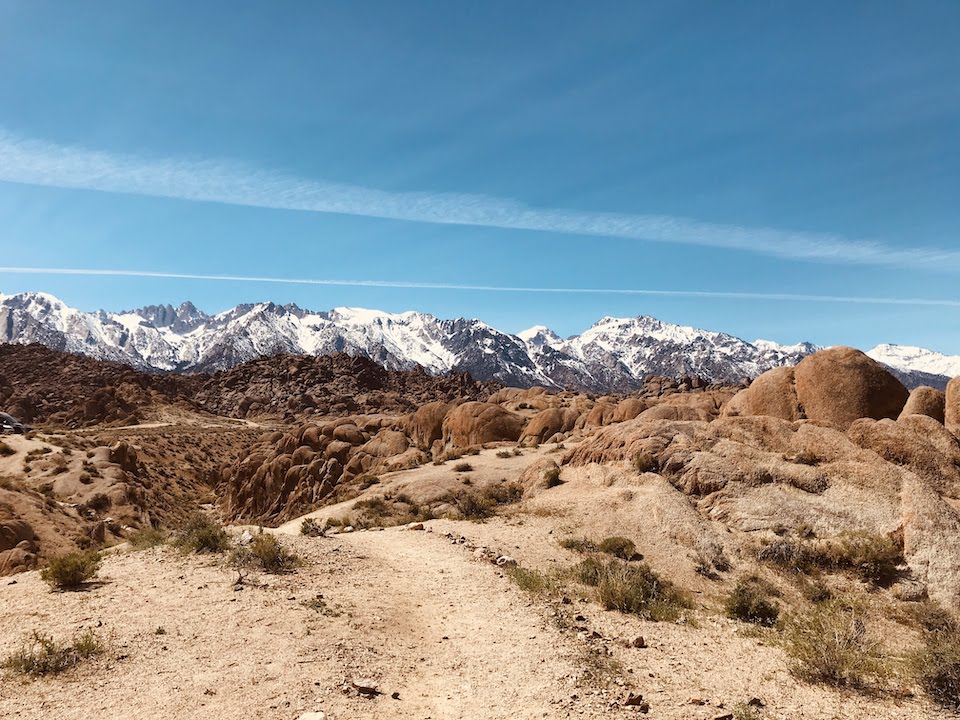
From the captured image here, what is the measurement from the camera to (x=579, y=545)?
16.7 meters

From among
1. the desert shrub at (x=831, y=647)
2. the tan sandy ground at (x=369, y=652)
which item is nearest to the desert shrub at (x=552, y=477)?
the tan sandy ground at (x=369, y=652)

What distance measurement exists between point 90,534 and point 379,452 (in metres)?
18.3

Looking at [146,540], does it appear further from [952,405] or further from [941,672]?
[952,405]

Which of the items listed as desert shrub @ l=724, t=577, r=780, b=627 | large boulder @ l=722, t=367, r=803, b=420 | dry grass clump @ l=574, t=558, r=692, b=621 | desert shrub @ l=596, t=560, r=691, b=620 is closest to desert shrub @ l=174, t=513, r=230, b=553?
dry grass clump @ l=574, t=558, r=692, b=621

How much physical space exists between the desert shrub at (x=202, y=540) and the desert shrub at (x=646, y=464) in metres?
14.1

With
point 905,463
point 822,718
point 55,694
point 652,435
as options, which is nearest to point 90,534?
point 55,694

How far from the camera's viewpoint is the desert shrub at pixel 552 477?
23.0 metres

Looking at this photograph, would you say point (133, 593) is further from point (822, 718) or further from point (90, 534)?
point (90, 534)

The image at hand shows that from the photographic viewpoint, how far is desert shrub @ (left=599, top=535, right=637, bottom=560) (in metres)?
16.0

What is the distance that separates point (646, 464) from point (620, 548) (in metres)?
5.36

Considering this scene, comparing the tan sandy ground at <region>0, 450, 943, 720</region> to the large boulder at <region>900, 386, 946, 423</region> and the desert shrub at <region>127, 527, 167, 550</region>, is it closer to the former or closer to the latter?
the desert shrub at <region>127, 527, 167, 550</region>

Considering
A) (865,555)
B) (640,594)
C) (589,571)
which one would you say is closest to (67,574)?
(589,571)

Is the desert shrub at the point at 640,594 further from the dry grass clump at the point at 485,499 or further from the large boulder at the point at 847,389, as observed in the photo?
the large boulder at the point at 847,389

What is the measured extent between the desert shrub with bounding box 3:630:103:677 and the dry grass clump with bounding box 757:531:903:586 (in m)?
15.7
